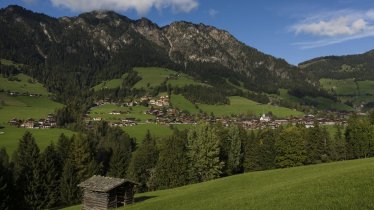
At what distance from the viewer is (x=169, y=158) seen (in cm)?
8925

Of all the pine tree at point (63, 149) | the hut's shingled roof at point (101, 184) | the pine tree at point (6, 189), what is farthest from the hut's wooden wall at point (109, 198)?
the pine tree at point (63, 149)

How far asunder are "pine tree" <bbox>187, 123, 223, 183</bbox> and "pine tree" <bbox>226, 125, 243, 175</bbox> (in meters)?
12.3

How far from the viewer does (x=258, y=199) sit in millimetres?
36875

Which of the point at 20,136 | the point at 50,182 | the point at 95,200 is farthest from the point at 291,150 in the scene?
the point at 20,136

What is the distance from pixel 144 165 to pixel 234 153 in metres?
24.0

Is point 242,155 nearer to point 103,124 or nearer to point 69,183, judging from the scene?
point 69,183

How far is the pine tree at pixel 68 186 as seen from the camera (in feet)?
242

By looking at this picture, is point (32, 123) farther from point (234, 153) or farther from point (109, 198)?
point (109, 198)

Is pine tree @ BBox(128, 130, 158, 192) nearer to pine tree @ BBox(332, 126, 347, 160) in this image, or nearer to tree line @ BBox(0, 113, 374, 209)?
tree line @ BBox(0, 113, 374, 209)

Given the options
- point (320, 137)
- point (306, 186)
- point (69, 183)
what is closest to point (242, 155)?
point (320, 137)

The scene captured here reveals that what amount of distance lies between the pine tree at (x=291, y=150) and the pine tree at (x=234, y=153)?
35.0 ft

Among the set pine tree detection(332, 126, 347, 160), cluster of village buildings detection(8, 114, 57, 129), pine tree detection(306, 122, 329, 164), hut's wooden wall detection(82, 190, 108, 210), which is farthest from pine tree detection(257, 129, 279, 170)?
cluster of village buildings detection(8, 114, 57, 129)

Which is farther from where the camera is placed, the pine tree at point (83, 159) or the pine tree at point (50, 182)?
the pine tree at point (83, 159)

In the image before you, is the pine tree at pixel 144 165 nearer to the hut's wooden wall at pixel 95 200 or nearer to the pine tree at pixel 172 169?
the pine tree at pixel 172 169
